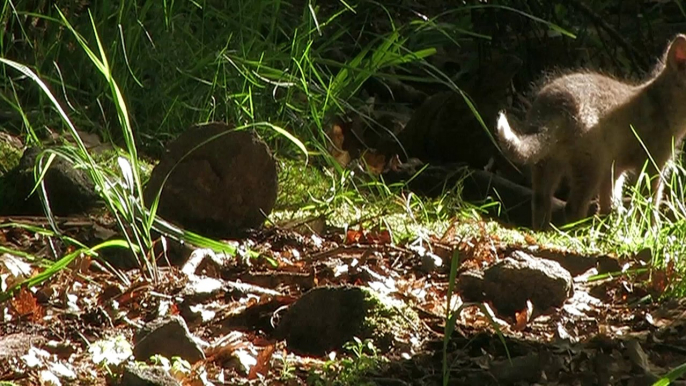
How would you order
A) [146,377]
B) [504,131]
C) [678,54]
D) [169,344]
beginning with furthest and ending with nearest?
[678,54] → [504,131] → [169,344] → [146,377]

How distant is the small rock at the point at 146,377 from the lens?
2463 mm

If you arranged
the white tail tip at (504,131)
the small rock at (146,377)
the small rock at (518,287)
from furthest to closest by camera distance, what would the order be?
the white tail tip at (504,131), the small rock at (518,287), the small rock at (146,377)

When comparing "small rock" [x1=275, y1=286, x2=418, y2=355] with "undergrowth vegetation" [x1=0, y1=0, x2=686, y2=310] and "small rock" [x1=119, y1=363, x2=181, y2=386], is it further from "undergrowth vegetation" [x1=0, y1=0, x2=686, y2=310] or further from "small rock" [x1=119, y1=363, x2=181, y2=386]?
"undergrowth vegetation" [x1=0, y1=0, x2=686, y2=310]

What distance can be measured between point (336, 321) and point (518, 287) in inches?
29.4

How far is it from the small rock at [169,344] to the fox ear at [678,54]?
4747 millimetres

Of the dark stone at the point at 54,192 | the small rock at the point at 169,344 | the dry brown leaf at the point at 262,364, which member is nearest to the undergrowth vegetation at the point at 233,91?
the dark stone at the point at 54,192

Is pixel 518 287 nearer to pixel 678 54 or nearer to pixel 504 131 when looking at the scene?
pixel 504 131

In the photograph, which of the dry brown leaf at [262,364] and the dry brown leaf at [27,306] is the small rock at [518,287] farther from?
the dry brown leaf at [27,306]

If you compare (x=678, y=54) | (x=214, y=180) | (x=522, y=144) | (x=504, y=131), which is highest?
(x=678, y=54)

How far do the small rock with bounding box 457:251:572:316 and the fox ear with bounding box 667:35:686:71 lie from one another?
141 inches

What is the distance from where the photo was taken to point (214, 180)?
4.18 metres

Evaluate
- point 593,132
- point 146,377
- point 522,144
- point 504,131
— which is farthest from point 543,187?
point 146,377

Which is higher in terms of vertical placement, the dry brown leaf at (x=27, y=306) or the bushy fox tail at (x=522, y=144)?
the dry brown leaf at (x=27, y=306)

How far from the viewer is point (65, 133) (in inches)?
208
